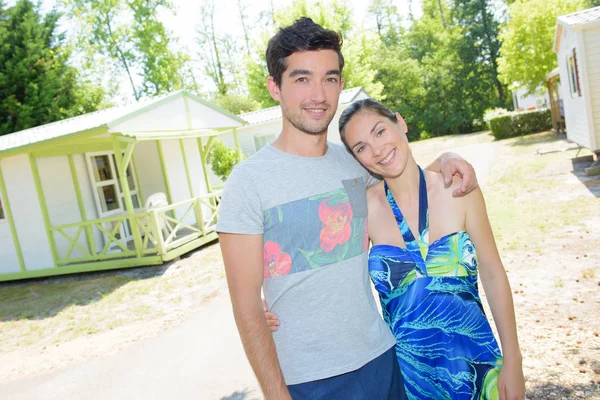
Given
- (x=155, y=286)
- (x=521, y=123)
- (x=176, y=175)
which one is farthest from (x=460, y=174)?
(x=521, y=123)

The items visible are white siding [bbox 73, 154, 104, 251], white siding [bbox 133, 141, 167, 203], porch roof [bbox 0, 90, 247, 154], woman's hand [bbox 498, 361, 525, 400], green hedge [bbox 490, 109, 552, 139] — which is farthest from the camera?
green hedge [bbox 490, 109, 552, 139]

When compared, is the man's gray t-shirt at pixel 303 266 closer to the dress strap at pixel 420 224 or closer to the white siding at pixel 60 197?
the dress strap at pixel 420 224

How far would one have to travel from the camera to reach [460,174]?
2.13 m

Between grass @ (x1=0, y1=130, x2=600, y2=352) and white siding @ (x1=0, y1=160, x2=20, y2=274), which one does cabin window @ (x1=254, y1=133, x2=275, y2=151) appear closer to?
grass @ (x1=0, y1=130, x2=600, y2=352)

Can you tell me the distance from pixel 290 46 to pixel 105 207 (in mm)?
11552

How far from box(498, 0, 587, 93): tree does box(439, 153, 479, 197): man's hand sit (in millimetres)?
24713

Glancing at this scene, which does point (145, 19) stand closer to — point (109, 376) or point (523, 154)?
point (523, 154)

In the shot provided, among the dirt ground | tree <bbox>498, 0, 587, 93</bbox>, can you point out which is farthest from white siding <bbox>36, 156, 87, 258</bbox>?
tree <bbox>498, 0, 587, 93</bbox>

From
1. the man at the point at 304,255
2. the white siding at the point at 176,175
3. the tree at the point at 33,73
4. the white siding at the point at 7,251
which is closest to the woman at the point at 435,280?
the man at the point at 304,255

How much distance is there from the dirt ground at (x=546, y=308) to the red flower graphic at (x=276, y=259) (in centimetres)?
263

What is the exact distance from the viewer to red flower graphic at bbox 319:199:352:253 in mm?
1879

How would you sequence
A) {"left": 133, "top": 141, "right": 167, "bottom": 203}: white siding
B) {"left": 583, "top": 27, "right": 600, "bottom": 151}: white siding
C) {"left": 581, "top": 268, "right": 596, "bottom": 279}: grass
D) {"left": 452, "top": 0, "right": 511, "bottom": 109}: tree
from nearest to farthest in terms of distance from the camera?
{"left": 581, "top": 268, "right": 596, "bottom": 279}: grass, {"left": 583, "top": 27, "right": 600, "bottom": 151}: white siding, {"left": 133, "top": 141, "right": 167, "bottom": 203}: white siding, {"left": 452, "top": 0, "right": 511, "bottom": 109}: tree

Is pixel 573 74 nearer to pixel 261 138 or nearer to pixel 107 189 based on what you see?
pixel 261 138

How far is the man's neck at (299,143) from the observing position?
1996mm
